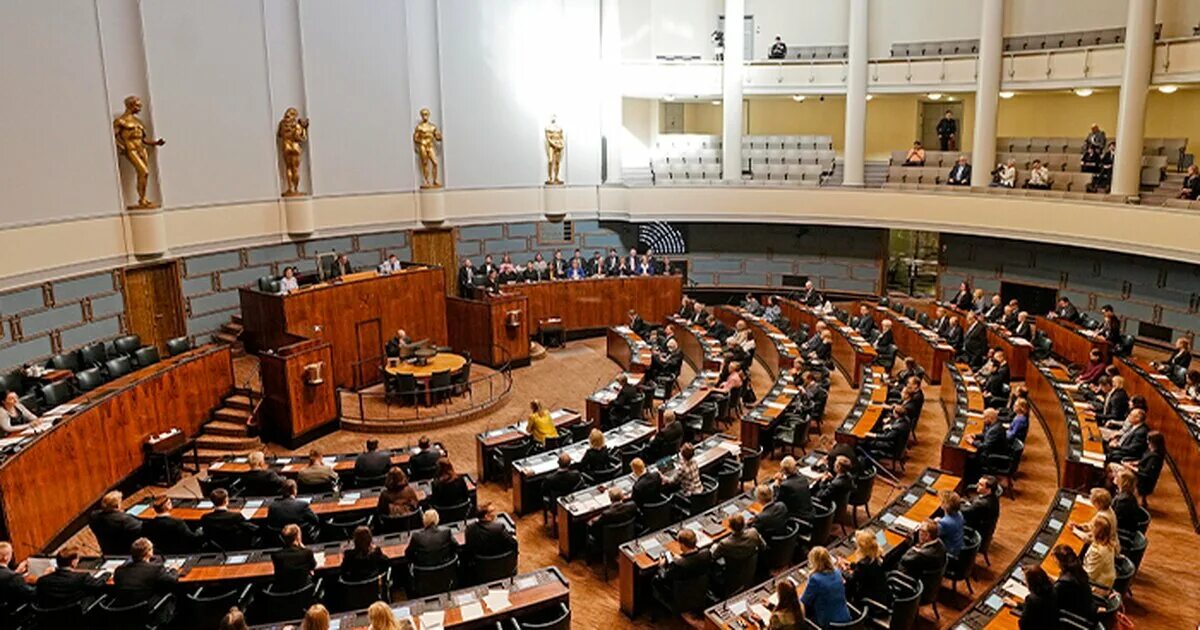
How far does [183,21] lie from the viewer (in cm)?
1677

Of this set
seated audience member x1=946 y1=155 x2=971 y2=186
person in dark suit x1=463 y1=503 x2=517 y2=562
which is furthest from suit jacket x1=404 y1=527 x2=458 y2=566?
seated audience member x1=946 y1=155 x2=971 y2=186

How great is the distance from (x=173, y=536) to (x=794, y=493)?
669cm

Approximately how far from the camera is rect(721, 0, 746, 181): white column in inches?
954

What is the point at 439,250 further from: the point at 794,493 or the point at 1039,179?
the point at 794,493

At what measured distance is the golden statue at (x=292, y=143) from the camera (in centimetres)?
1875

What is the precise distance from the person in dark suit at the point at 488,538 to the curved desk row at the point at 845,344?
956 centimetres

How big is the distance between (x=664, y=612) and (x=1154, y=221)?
13.8 meters

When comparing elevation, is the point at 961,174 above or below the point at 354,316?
above

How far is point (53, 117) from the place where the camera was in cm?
1445

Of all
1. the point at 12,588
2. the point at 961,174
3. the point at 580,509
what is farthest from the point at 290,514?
the point at 961,174

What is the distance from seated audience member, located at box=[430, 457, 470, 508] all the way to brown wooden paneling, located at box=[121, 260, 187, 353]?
Answer: 9.75 m

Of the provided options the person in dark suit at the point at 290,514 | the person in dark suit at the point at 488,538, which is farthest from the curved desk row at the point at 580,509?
the person in dark suit at the point at 290,514

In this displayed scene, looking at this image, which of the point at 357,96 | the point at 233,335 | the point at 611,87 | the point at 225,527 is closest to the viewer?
the point at 225,527

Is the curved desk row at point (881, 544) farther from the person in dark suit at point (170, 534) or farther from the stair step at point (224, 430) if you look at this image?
the stair step at point (224, 430)
